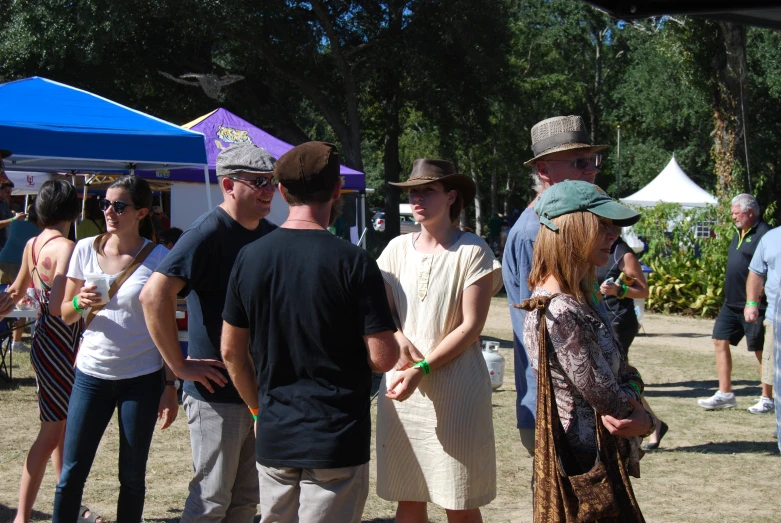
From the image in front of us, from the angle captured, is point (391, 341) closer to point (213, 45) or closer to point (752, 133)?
point (213, 45)

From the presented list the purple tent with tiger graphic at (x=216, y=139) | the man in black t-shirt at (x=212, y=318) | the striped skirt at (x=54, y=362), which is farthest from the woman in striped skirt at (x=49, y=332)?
the purple tent with tiger graphic at (x=216, y=139)

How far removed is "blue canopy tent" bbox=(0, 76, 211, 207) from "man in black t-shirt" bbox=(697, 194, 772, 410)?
199 inches

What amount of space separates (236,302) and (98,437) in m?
1.40

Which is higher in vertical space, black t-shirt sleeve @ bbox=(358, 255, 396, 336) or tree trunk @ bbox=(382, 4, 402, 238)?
tree trunk @ bbox=(382, 4, 402, 238)

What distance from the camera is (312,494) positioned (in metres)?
2.58

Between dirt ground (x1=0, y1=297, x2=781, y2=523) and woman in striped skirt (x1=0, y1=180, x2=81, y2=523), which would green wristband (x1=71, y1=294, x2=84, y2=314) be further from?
dirt ground (x1=0, y1=297, x2=781, y2=523)

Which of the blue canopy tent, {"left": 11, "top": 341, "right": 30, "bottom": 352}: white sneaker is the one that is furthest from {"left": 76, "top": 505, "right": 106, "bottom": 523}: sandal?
{"left": 11, "top": 341, "right": 30, "bottom": 352}: white sneaker

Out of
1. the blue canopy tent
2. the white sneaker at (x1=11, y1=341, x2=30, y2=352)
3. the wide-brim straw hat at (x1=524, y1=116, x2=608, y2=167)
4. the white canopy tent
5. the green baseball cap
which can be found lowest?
the white sneaker at (x1=11, y1=341, x2=30, y2=352)

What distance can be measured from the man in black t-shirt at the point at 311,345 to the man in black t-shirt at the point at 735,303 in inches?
236

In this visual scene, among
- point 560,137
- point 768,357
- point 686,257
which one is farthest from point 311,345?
point 686,257

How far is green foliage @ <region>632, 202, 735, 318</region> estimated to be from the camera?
614 inches

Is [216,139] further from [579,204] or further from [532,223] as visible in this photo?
[579,204]

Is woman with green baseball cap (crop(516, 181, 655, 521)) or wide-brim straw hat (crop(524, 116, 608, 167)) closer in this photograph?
woman with green baseball cap (crop(516, 181, 655, 521))

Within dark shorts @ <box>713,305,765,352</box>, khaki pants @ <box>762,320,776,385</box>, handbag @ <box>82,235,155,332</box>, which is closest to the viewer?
handbag @ <box>82,235,155,332</box>
